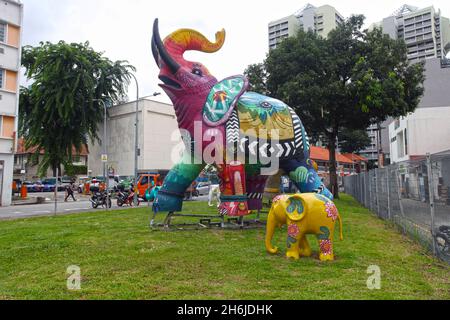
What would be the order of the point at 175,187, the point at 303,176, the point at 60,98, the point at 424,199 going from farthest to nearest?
1. the point at 60,98
2. the point at 303,176
3. the point at 175,187
4. the point at 424,199

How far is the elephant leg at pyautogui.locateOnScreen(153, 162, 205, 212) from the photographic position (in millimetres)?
7969

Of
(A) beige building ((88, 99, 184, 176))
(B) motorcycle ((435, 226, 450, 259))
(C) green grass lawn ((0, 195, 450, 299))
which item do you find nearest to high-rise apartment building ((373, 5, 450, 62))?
(A) beige building ((88, 99, 184, 176))

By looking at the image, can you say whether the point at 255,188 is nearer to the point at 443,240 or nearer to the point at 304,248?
the point at 304,248

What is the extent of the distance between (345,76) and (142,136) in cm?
2221

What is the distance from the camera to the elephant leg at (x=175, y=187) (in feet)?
26.1

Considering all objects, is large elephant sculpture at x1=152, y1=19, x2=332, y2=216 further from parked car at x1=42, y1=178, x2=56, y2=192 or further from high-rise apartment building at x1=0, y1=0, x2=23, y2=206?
parked car at x1=42, y1=178, x2=56, y2=192

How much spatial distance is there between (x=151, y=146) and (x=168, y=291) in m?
32.4

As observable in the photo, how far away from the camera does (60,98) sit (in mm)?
29062

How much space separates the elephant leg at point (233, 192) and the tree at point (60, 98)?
24.4 metres

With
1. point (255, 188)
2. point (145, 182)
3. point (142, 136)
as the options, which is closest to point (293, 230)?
point (255, 188)

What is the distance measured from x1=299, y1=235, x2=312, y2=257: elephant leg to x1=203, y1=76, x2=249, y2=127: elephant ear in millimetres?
3190

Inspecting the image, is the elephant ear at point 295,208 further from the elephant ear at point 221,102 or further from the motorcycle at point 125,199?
the motorcycle at point 125,199

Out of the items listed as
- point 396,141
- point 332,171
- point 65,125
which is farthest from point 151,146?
point 396,141

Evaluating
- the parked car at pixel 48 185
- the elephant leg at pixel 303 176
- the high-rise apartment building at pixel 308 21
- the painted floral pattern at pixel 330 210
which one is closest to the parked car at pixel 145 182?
the elephant leg at pixel 303 176
